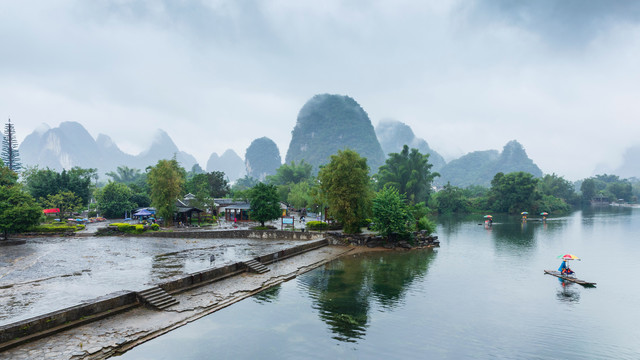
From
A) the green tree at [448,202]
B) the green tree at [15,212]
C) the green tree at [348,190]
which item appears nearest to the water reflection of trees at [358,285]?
the green tree at [348,190]

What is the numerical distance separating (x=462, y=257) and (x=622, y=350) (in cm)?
2040

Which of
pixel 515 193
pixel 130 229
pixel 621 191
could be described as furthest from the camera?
pixel 621 191

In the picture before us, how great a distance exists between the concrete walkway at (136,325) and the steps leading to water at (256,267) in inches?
17.2

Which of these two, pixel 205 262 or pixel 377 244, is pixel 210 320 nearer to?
pixel 205 262

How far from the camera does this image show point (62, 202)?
5131cm

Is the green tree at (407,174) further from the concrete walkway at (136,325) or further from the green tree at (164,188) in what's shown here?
the concrete walkway at (136,325)

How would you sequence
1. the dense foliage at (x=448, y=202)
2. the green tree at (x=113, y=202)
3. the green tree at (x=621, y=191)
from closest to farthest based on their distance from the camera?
the green tree at (x=113, y=202) → the dense foliage at (x=448, y=202) → the green tree at (x=621, y=191)

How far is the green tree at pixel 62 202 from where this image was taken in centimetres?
5130

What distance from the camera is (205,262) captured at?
27453 millimetres

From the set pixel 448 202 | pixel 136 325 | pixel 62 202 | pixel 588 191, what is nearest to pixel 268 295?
pixel 136 325

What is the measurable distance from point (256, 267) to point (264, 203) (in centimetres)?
1911

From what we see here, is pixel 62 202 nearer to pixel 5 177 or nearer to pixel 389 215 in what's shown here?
pixel 5 177

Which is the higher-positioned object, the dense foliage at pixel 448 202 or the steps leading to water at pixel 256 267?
the dense foliage at pixel 448 202

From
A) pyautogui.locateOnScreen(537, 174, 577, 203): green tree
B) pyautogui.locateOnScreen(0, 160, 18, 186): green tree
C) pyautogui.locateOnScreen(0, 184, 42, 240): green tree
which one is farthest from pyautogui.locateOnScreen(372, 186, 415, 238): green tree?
pyautogui.locateOnScreen(537, 174, 577, 203): green tree
